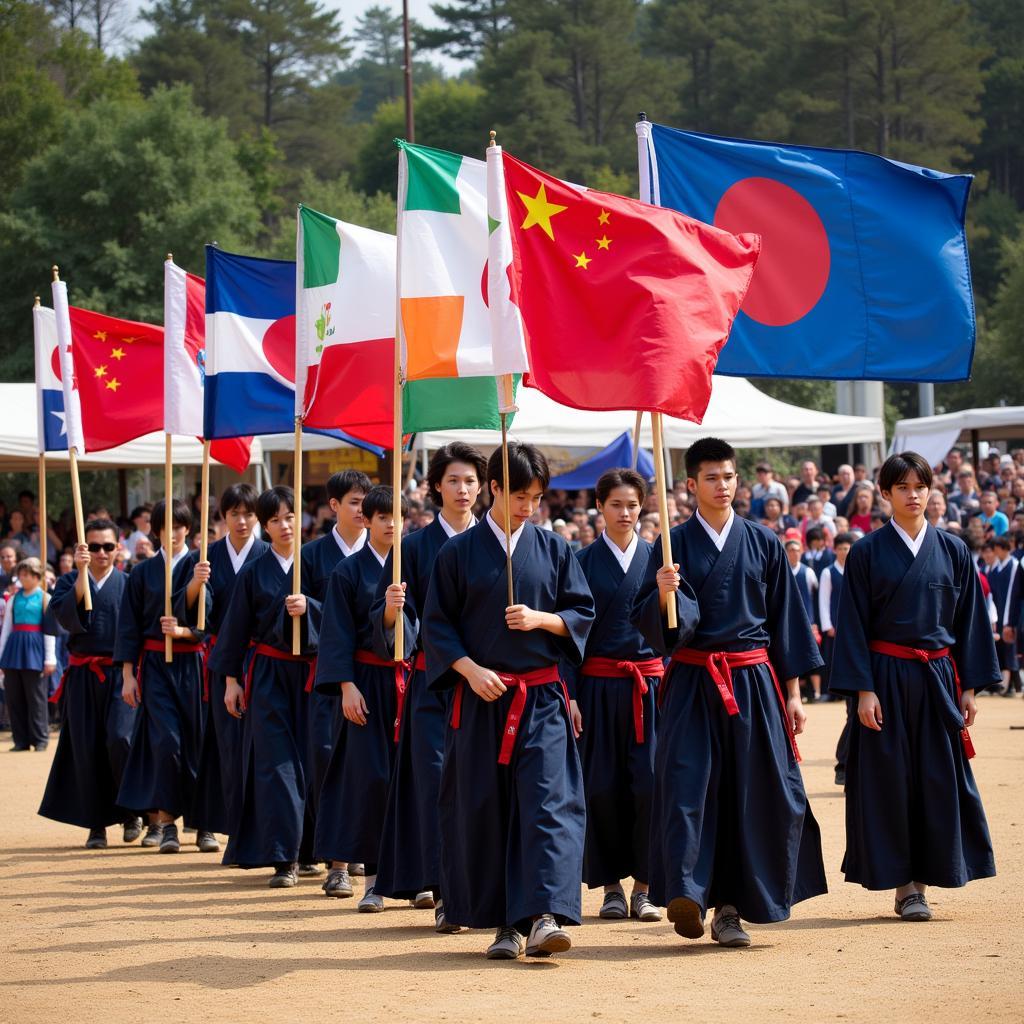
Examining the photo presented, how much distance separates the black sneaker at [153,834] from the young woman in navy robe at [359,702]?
2.35 m

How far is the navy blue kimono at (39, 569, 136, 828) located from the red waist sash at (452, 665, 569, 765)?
170 inches

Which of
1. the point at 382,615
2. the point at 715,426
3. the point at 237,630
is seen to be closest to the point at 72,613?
the point at 237,630

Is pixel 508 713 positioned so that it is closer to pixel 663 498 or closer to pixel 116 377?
pixel 663 498

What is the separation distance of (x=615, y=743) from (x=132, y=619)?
153 inches

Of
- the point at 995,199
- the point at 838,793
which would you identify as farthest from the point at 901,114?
the point at 838,793

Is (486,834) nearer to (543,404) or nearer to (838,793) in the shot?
(838,793)

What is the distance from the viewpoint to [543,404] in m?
22.3

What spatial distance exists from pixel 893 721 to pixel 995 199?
5217 cm

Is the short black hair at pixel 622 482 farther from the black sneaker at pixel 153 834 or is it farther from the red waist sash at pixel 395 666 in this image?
the black sneaker at pixel 153 834

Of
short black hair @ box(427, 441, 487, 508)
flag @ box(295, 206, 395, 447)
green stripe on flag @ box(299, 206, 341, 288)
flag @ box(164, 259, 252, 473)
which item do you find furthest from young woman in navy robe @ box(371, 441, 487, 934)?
flag @ box(164, 259, 252, 473)

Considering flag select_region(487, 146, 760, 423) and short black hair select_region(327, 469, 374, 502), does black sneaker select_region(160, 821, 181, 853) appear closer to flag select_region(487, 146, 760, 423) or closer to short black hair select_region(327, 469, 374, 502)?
short black hair select_region(327, 469, 374, 502)

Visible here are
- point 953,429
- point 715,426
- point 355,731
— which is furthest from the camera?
point 953,429

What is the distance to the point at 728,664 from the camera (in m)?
7.09

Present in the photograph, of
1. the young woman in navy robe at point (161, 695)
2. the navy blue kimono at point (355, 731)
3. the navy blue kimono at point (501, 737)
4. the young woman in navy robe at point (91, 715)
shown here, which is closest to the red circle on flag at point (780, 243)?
the navy blue kimono at point (501, 737)
